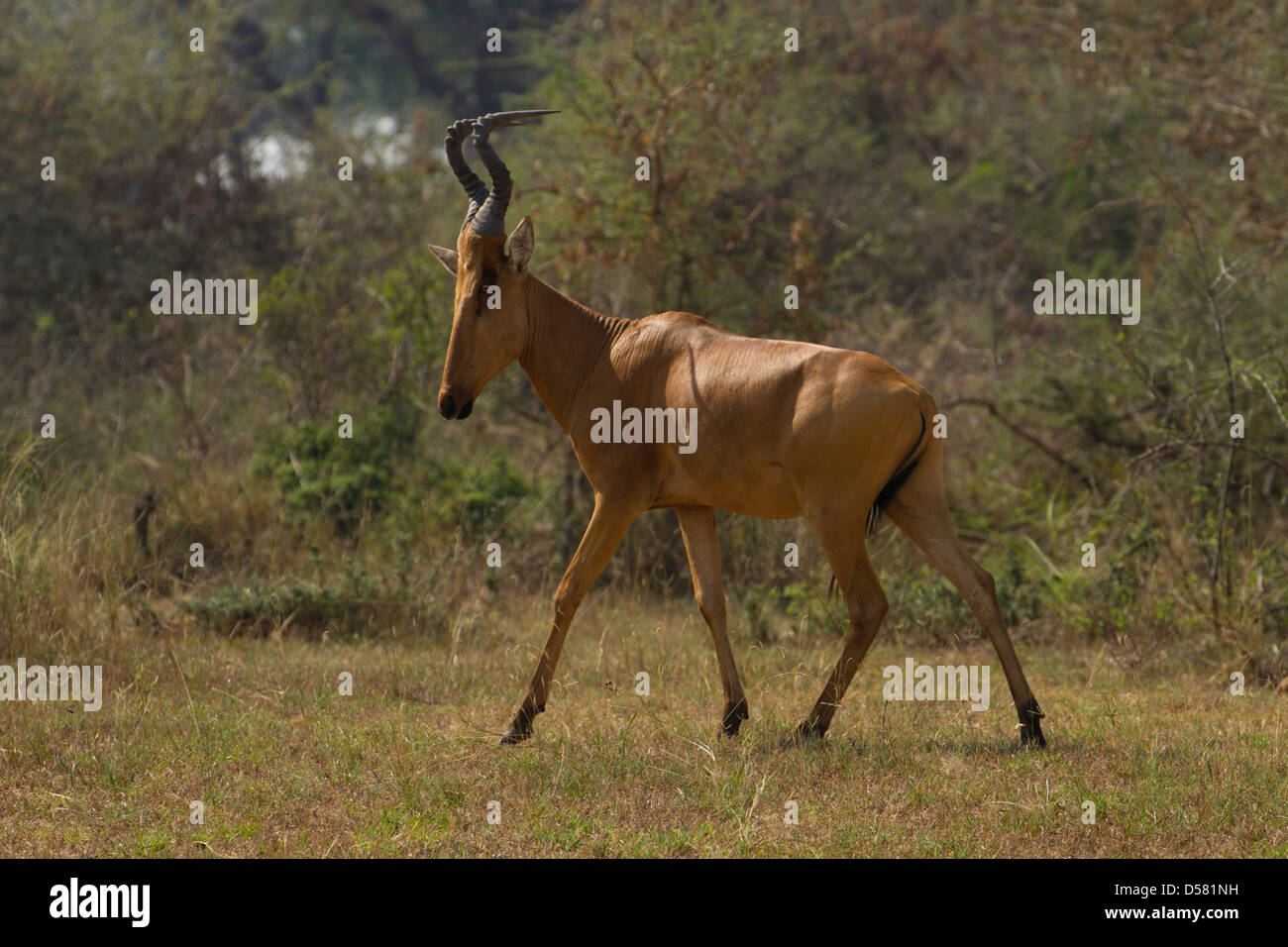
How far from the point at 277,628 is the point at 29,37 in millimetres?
12719

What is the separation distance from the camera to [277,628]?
32.6ft

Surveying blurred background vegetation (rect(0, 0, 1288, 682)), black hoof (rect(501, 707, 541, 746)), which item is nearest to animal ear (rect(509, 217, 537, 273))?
black hoof (rect(501, 707, 541, 746))

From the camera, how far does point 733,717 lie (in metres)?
7.43

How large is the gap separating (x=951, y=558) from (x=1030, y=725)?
942mm

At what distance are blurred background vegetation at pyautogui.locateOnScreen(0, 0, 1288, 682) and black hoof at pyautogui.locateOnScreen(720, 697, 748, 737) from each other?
1456 millimetres

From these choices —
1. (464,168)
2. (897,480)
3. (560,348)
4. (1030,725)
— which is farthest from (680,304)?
(1030,725)

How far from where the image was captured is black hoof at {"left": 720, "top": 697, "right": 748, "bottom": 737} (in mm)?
7395

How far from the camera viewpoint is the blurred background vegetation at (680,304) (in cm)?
1010

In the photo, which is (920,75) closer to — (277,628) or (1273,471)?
(1273,471)

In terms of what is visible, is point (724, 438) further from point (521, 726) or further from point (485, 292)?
point (521, 726)

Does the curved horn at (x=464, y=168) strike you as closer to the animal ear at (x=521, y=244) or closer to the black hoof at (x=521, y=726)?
the animal ear at (x=521, y=244)

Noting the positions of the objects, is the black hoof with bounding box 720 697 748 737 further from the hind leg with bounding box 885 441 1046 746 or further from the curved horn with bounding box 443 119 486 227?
the curved horn with bounding box 443 119 486 227

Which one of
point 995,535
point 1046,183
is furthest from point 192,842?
point 1046,183

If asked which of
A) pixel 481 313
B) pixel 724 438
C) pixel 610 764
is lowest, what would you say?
pixel 610 764
